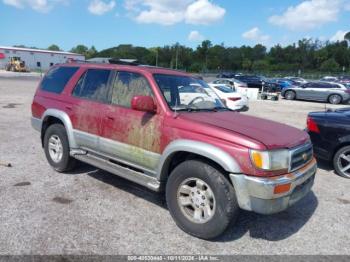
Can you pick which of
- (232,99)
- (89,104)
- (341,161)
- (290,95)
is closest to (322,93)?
(290,95)

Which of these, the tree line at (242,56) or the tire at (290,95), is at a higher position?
the tree line at (242,56)

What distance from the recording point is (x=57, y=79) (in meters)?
5.70

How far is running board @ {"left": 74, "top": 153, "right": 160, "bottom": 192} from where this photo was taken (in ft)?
13.3

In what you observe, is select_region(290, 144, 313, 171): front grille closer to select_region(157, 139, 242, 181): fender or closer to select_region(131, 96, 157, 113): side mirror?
select_region(157, 139, 242, 181): fender

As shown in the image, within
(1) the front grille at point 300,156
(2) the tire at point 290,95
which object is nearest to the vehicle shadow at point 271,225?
(1) the front grille at point 300,156

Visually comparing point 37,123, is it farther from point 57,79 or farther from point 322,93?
point 322,93

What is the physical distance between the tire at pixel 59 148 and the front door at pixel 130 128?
0.99m

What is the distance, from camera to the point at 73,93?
5234 millimetres

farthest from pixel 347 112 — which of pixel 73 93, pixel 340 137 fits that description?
pixel 73 93

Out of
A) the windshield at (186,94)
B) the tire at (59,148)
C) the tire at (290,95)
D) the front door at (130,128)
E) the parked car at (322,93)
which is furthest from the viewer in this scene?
the tire at (290,95)

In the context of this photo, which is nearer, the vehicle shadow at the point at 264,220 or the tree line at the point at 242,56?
the vehicle shadow at the point at 264,220

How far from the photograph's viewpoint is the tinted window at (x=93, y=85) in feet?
15.8

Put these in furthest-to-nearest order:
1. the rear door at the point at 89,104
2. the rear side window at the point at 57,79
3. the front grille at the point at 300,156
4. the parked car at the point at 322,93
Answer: the parked car at the point at 322,93 < the rear side window at the point at 57,79 < the rear door at the point at 89,104 < the front grille at the point at 300,156

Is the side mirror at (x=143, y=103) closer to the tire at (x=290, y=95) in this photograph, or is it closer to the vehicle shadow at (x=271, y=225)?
the vehicle shadow at (x=271, y=225)
